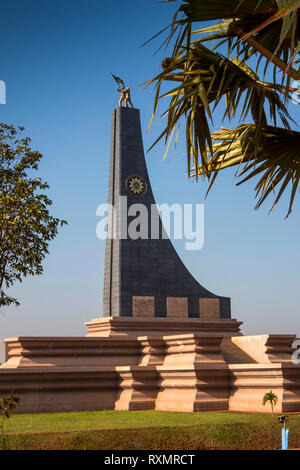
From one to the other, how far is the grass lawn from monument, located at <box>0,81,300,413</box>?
2559mm

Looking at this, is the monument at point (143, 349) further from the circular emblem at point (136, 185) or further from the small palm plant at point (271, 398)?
the small palm plant at point (271, 398)

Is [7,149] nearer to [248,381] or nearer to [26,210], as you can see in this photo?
[26,210]

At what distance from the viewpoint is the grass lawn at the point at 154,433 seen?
11391 mm

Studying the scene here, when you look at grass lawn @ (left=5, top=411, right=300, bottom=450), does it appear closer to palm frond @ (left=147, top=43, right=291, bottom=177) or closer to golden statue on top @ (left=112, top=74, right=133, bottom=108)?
palm frond @ (left=147, top=43, right=291, bottom=177)

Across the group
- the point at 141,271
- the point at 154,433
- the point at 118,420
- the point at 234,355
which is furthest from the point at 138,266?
the point at 154,433

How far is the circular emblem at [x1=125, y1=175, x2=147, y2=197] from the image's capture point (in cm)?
2603

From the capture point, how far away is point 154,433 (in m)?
12.0

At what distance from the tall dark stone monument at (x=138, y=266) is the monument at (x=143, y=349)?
0.04 meters

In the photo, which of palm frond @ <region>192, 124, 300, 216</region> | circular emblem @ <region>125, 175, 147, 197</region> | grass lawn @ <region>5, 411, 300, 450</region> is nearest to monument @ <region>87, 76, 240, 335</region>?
circular emblem @ <region>125, 175, 147, 197</region>

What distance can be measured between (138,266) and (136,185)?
3381 millimetres

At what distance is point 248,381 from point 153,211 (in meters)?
11.2

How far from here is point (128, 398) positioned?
17.5 metres

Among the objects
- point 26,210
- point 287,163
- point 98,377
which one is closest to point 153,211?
point 98,377

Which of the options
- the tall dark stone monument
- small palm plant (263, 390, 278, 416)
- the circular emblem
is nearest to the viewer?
small palm plant (263, 390, 278, 416)
